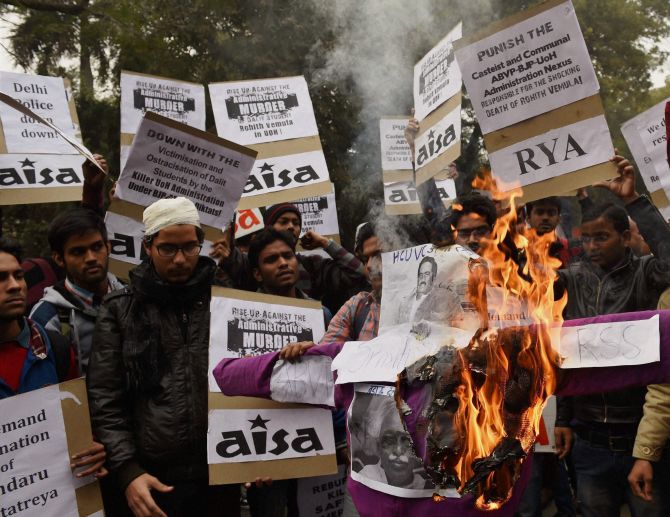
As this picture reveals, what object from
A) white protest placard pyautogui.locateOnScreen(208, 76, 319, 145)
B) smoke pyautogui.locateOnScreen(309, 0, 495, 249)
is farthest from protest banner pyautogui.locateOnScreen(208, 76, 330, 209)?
smoke pyautogui.locateOnScreen(309, 0, 495, 249)

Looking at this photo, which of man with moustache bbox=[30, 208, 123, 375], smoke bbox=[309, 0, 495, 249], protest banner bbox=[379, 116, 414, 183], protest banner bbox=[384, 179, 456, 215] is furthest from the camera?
smoke bbox=[309, 0, 495, 249]

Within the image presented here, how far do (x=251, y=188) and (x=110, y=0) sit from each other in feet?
23.6

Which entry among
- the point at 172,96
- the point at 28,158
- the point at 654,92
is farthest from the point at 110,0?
the point at 654,92

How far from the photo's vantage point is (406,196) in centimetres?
673

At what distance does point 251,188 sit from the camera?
5461mm

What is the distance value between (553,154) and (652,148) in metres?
0.86

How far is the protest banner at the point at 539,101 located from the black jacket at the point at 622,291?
1.13ft

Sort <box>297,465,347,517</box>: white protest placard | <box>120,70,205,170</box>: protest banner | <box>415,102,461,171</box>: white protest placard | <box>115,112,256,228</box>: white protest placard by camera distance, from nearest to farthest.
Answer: <box>297,465,347,517</box>: white protest placard, <box>115,112,256,228</box>: white protest placard, <box>415,102,461,171</box>: white protest placard, <box>120,70,205,170</box>: protest banner

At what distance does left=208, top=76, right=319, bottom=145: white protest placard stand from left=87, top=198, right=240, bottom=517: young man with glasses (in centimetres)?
235

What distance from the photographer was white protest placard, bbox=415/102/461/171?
4.71m

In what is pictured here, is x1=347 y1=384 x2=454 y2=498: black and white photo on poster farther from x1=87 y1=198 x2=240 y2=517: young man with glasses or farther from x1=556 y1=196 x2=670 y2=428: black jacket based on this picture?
x1=556 y1=196 x2=670 y2=428: black jacket

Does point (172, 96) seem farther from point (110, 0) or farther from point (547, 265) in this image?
point (110, 0)

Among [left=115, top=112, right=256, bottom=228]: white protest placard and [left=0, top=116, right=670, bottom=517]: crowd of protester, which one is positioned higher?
[left=115, top=112, right=256, bottom=228]: white protest placard

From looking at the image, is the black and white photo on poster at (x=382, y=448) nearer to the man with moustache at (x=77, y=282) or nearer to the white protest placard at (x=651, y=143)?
A: the man with moustache at (x=77, y=282)
